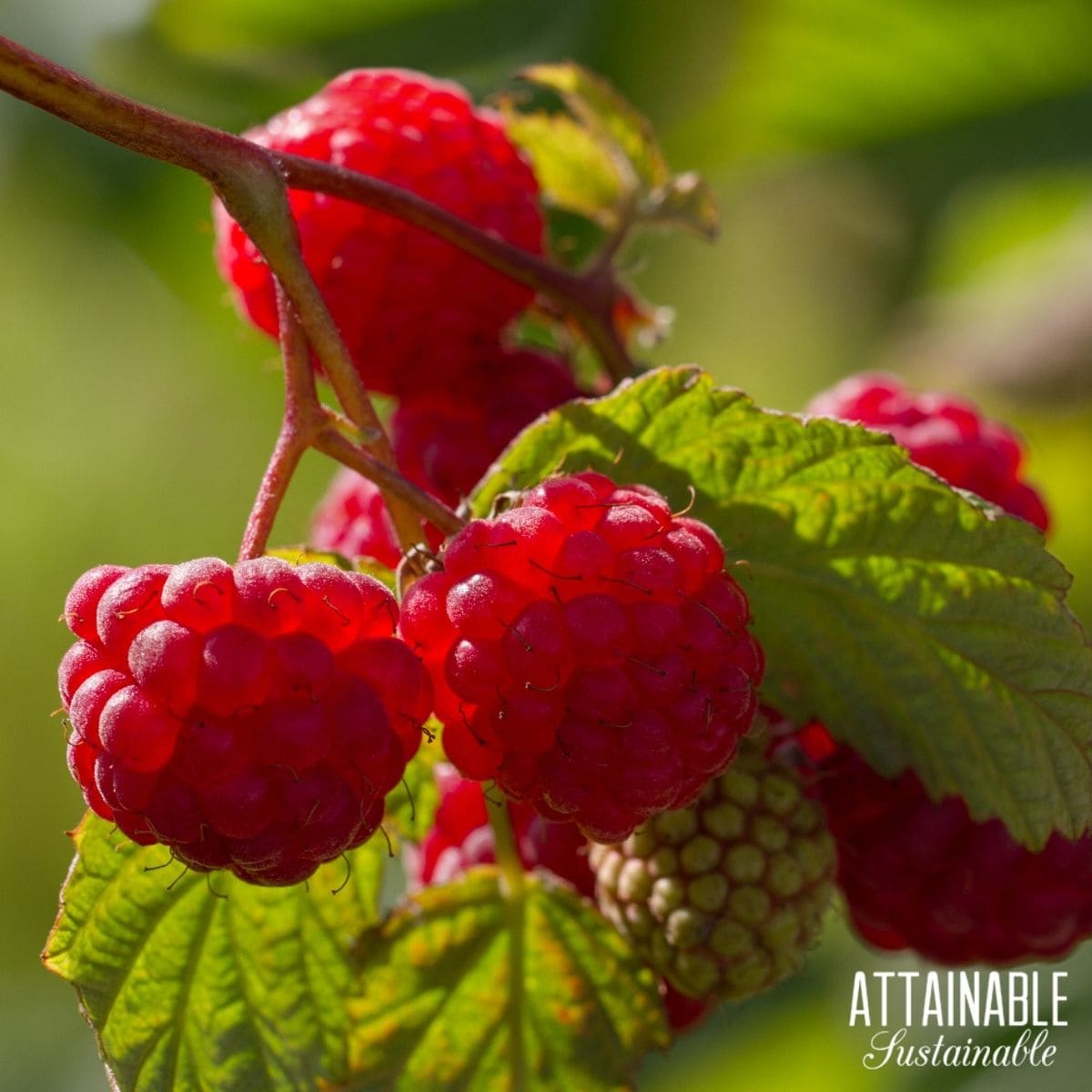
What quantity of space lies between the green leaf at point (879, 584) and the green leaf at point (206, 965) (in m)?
0.47

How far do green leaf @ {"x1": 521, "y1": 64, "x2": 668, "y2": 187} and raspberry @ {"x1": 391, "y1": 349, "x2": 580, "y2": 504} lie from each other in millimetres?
296

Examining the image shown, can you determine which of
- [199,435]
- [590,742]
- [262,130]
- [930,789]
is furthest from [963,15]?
[199,435]

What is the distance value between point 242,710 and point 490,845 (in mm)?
685

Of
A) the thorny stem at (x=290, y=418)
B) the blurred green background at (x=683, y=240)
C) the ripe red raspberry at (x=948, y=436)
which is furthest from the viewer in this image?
the blurred green background at (x=683, y=240)

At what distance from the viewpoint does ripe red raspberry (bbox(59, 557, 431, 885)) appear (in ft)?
3.81

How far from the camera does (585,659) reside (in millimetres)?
1252

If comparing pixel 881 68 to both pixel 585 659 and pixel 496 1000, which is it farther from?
pixel 585 659

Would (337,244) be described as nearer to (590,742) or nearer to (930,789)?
(590,742)

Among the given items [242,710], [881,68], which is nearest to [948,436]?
[242,710]

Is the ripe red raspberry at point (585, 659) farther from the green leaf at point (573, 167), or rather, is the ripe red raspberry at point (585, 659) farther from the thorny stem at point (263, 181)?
the green leaf at point (573, 167)

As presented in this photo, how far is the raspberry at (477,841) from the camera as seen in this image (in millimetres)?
1745

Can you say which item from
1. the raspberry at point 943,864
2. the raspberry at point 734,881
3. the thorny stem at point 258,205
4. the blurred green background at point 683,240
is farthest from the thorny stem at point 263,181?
the raspberry at point 943,864

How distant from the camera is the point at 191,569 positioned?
1.20 meters

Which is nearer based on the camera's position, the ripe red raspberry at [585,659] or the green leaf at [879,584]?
the ripe red raspberry at [585,659]
